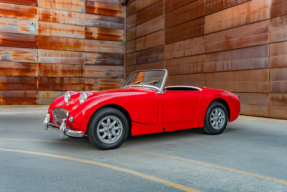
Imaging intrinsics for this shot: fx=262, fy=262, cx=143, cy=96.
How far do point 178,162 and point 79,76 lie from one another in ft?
45.6

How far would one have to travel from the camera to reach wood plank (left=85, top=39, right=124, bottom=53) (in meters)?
16.8

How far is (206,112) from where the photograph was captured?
5543 millimetres

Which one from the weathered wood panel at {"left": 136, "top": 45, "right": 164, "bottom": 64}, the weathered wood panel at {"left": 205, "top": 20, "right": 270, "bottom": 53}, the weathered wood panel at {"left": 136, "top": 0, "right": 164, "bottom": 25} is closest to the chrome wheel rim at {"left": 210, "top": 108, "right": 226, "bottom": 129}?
the weathered wood panel at {"left": 205, "top": 20, "right": 270, "bottom": 53}

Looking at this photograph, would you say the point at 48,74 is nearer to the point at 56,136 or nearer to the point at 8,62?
the point at 8,62

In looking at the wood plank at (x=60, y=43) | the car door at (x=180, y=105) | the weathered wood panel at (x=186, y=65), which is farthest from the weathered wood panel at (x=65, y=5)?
the car door at (x=180, y=105)

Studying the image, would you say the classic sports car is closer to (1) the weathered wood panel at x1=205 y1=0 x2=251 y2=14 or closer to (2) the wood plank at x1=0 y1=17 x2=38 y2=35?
(1) the weathered wood panel at x1=205 y1=0 x2=251 y2=14

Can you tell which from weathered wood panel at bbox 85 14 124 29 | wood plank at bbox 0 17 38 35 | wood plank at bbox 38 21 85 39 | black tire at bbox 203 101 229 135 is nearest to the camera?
black tire at bbox 203 101 229 135

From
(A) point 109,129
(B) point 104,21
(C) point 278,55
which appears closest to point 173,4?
(B) point 104,21

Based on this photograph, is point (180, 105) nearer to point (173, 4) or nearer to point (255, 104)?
point (255, 104)

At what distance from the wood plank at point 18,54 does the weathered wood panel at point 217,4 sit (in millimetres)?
10100

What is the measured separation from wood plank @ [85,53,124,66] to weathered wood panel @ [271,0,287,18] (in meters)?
10.8

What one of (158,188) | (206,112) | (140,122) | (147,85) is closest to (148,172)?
(158,188)

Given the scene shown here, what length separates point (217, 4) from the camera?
10.9 metres

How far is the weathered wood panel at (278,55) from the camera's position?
8.58 meters
